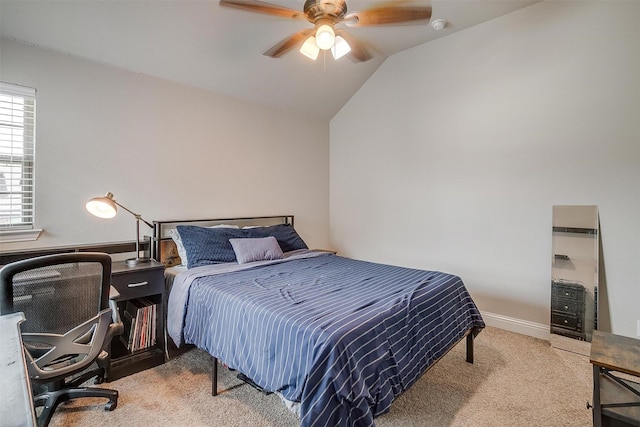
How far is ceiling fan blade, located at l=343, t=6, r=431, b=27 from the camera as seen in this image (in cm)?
188

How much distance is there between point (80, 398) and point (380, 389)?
1.91 meters

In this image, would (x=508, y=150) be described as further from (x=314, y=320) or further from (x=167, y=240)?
(x=167, y=240)

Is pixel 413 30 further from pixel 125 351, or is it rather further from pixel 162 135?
pixel 125 351

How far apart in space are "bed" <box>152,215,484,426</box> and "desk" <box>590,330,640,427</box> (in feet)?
2.52

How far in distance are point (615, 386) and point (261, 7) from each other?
2839 mm

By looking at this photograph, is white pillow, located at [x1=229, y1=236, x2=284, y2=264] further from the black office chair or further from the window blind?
the window blind

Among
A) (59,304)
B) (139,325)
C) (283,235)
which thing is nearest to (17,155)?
(59,304)

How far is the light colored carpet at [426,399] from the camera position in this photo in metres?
1.83

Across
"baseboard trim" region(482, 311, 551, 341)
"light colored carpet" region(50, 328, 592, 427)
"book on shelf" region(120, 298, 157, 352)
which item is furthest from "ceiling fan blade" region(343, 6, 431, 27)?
"baseboard trim" region(482, 311, 551, 341)

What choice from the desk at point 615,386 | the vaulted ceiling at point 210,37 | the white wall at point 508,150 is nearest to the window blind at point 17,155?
the vaulted ceiling at point 210,37

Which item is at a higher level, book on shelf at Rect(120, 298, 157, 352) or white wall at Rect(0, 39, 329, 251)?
white wall at Rect(0, 39, 329, 251)

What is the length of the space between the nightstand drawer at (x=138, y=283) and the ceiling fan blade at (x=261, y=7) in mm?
1972

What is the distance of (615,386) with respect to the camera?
157 centimetres

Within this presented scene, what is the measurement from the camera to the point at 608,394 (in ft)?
4.97
